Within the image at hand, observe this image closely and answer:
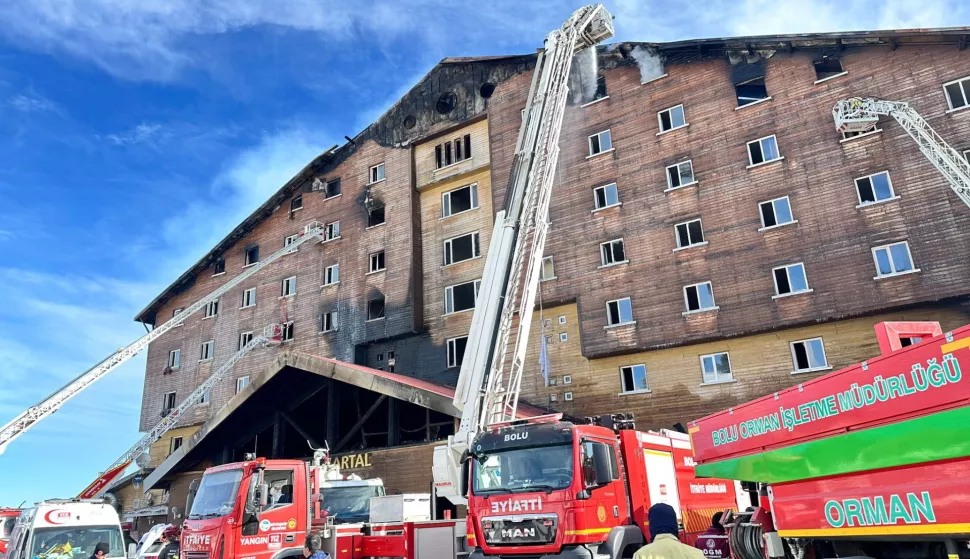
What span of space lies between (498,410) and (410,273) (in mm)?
17424

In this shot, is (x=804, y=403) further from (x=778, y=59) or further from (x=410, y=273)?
(x=410, y=273)

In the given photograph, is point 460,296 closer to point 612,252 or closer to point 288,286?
point 612,252

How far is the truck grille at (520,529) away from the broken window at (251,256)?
32574 millimetres

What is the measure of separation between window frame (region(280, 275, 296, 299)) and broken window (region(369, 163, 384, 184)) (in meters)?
7.38

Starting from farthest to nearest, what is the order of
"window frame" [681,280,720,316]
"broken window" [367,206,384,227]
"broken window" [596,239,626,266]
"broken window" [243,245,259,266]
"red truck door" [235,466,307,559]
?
"broken window" [243,245,259,266] → "broken window" [367,206,384,227] → "broken window" [596,239,626,266] → "window frame" [681,280,720,316] → "red truck door" [235,466,307,559]

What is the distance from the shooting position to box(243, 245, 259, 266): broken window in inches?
1559

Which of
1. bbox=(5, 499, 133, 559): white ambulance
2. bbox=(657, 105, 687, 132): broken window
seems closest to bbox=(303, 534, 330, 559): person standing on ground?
bbox=(5, 499, 133, 559): white ambulance

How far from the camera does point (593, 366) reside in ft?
84.9

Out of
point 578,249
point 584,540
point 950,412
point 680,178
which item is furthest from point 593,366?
point 950,412

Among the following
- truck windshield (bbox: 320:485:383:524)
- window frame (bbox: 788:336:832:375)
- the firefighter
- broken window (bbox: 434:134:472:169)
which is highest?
broken window (bbox: 434:134:472:169)

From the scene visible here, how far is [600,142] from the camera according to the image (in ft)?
92.8

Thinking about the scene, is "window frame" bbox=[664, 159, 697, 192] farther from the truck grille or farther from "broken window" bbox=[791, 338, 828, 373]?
the truck grille

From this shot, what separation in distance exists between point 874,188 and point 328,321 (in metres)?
25.7

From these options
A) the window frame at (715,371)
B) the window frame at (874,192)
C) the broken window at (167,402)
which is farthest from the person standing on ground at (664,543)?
the broken window at (167,402)
